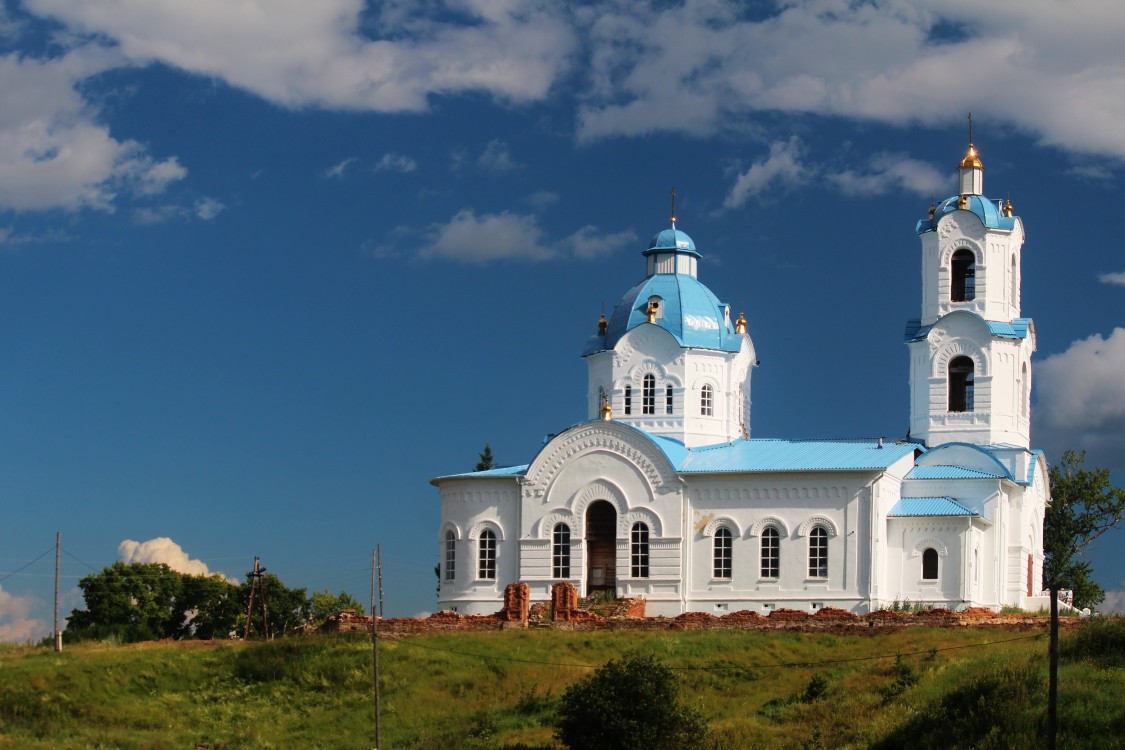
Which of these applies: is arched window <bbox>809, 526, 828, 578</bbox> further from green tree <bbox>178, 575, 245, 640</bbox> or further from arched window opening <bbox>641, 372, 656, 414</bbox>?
green tree <bbox>178, 575, 245, 640</bbox>

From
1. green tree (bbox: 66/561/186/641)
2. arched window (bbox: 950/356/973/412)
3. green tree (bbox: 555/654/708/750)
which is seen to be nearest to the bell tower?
arched window (bbox: 950/356/973/412)

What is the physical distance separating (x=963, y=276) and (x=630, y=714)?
22.5 m

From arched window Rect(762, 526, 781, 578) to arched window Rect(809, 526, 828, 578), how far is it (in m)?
0.87

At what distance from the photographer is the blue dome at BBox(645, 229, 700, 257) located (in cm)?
5434

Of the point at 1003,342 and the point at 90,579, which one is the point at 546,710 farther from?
the point at 90,579

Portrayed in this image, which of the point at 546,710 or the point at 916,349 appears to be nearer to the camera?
the point at 546,710

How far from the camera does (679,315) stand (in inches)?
2069

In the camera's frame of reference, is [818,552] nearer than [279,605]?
Yes

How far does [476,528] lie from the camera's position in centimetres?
4969

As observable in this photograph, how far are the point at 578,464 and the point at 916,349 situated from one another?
10.5m

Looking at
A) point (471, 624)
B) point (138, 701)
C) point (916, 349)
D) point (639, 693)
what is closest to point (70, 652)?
point (138, 701)

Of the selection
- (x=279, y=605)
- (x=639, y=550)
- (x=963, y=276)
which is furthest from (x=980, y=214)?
→ (x=279, y=605)

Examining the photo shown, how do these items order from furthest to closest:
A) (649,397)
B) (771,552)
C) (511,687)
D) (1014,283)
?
(649,397), (1014,283), (771,552), (511,687)

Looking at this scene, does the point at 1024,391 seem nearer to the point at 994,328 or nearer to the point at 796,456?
the point at 994,328
